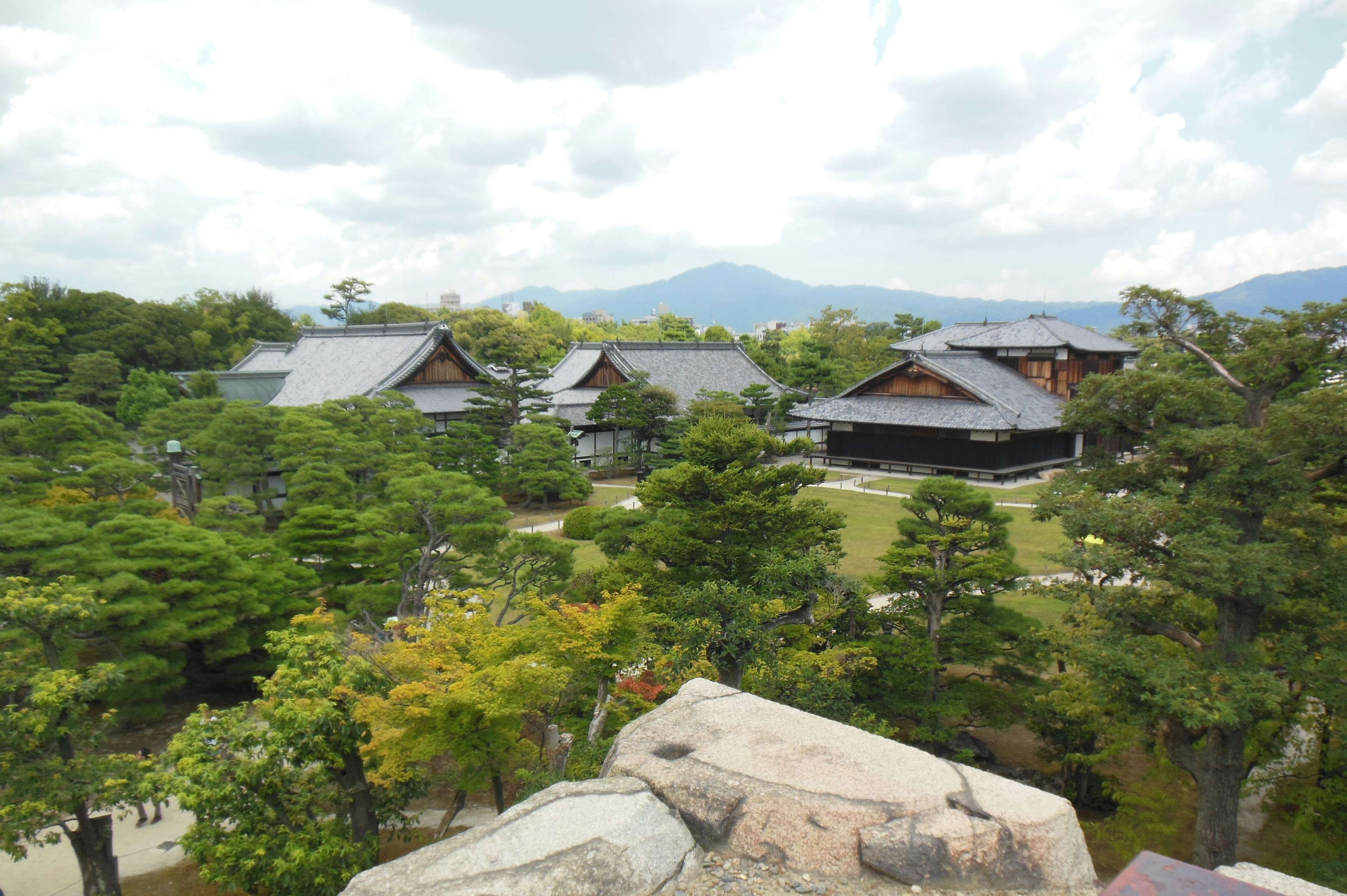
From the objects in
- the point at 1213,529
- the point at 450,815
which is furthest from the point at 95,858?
the point at 1213,529

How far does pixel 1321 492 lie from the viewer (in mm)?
9430

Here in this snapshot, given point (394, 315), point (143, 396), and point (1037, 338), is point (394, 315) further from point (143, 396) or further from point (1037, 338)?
point (1037, 338)

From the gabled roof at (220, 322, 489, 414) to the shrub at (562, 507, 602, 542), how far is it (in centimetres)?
1263

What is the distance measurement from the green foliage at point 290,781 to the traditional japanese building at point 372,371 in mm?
23854

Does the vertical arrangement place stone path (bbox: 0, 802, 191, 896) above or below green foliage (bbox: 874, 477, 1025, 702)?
below

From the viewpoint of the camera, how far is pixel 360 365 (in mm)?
34219

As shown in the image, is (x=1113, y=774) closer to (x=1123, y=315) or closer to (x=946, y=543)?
(x=946, y=543)

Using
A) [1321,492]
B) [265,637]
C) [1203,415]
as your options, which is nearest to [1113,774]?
[1321,492]

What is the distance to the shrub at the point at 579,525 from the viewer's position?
20047 mm

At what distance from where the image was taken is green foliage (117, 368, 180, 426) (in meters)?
35.9

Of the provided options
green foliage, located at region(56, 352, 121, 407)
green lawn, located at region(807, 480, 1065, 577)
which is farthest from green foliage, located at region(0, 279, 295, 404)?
green lawn, located at region(807, 480, 1065, 577)

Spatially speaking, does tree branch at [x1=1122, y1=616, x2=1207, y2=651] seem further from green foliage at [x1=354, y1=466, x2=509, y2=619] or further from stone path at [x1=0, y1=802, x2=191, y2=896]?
stone path at [x1=0, y1=802, x2=191, y2=896]

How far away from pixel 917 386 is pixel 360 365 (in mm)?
25704

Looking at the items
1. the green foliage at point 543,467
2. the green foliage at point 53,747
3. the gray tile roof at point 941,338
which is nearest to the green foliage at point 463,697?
the green foliage at point 53,747
